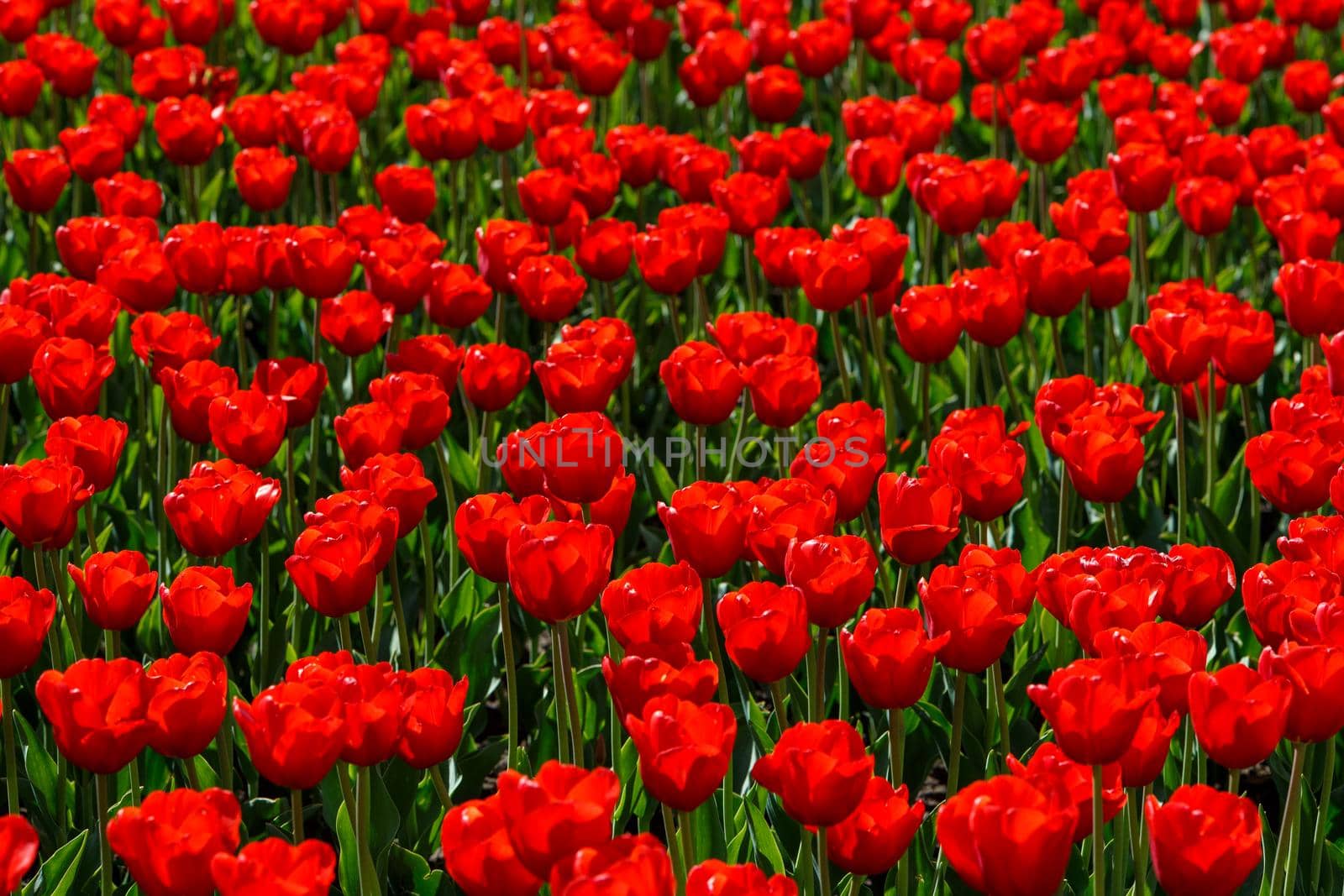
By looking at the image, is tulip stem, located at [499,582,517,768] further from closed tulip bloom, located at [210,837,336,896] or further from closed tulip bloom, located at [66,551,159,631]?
closed tulip bloom, located at [210,837,336,896]

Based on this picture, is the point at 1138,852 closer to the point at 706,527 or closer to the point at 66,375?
the point at 706,527

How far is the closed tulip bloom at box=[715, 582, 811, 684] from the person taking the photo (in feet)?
6.75

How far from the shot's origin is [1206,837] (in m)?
1.71

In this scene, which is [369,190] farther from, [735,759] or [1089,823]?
[1089,823]

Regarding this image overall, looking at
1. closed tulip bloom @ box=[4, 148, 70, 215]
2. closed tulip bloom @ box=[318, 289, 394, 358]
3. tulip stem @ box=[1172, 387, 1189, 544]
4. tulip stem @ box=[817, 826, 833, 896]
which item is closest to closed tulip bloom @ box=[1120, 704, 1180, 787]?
tulip stem @ box=[817, 826, 833, 896]

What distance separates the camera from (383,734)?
1942mm

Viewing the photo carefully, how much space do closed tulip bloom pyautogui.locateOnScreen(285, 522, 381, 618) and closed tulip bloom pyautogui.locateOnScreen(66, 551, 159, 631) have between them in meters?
0.21

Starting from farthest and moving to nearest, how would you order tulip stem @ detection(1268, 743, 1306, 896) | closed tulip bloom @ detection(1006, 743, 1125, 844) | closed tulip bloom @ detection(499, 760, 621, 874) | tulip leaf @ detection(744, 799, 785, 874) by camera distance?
tulip leaf @ detection(744, 799, 785, 874) → tulip stem @ detection(1268, 743, 1306, 896) → closed tulip bloom @ detection(1006, 743, 1125, 844) → closed tulip bloom @ detection(499, 760, 621, 874)

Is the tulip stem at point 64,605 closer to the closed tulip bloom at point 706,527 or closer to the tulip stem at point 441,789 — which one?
the tulip stem at point 441,789

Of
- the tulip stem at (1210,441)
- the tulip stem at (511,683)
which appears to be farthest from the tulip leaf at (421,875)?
the tulip stem at (1210,441)

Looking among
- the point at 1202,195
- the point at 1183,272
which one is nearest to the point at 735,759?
the point at 1202,195

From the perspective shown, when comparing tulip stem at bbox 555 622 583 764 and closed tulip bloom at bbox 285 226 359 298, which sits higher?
closed tulip bloom at bbox 285 226 359 298

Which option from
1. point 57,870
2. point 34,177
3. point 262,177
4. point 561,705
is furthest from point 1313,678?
point 34,177

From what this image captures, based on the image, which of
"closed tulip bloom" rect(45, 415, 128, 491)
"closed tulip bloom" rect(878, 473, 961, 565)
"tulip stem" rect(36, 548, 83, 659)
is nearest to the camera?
"closed tulip bloom" rect(878, 473, 961, 565)
